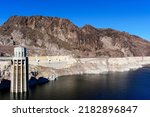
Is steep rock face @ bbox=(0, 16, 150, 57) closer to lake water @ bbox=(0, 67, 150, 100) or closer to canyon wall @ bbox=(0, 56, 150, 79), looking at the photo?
canyon wall @ bbox=(0, 56, 150, 79)

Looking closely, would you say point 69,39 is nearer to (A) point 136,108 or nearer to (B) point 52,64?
(B) point 52,64

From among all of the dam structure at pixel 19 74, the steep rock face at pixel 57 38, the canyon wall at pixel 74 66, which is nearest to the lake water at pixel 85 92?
the dam structure at pixel 19 74

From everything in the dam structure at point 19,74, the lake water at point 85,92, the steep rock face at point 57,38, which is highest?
the steep rock face at point 57,38

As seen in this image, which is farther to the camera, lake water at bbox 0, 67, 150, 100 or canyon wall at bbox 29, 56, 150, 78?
canyon wall at bbox 29, 56, 150, 78

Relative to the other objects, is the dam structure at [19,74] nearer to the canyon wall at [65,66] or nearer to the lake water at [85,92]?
the lake water at [85,92]

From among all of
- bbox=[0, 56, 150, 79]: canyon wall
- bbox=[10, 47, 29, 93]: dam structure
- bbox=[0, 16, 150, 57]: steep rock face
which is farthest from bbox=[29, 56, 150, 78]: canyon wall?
bbox=[10, 47, 29, 93]: dam structure

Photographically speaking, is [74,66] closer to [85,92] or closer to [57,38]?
[57,38]
